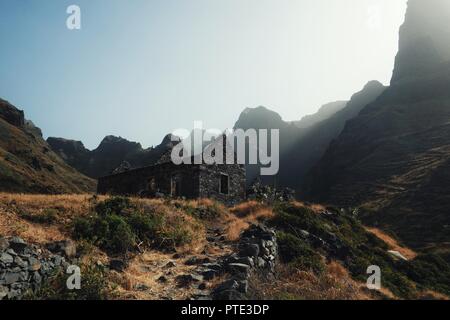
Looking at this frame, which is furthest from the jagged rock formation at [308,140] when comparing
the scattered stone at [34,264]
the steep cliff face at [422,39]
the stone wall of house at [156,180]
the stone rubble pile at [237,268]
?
the scattered stone at [34,264]

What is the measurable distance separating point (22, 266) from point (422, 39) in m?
166

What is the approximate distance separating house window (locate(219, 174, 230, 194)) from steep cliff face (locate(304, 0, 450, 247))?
112 ft

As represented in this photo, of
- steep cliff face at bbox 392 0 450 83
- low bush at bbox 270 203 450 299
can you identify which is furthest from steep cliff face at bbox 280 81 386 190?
low bush at bbox 270 203 450 299

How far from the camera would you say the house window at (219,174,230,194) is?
1328 inches

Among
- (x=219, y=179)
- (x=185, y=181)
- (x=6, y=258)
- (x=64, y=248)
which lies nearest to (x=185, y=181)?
(x=185, y=181)

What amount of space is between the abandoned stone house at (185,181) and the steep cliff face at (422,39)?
123072 mm

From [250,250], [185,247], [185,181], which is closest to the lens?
[250,250]

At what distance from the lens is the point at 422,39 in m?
147

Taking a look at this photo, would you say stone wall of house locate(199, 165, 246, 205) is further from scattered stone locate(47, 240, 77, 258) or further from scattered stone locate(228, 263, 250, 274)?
scattered stone locate(47, 240, 77, 258)

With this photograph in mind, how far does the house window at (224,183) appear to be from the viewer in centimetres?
3372

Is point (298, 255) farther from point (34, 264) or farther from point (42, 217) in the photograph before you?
point (42, 217)

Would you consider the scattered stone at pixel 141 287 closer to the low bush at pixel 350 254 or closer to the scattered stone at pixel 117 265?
the scattered stone at pixel 117 265
